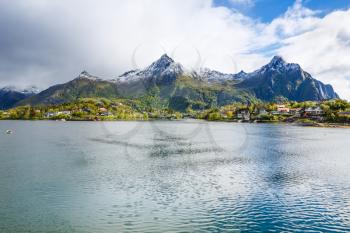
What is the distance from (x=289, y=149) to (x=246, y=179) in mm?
50975

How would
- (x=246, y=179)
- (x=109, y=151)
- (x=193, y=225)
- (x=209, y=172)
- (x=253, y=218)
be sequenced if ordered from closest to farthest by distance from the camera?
(x=193, y=225)
(x=253, y=218)
(x=246, y=179)
(x=209, y=172)
(x=109, y=151)

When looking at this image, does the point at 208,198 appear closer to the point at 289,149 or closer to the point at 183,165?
the point at 183,165

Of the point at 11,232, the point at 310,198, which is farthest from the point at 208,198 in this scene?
the point at 11,232

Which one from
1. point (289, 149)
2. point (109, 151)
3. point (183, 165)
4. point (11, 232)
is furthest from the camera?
point (289, 149)

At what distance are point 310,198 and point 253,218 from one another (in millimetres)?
13088

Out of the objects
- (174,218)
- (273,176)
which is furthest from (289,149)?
(174,218)

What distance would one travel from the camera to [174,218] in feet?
118

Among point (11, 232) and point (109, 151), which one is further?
point (109, 151)

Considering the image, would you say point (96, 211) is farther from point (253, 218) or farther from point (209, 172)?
point (209, 172)

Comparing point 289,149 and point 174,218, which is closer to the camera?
point 174,218

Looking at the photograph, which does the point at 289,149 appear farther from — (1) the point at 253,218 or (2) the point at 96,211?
(2) the point at 96,211

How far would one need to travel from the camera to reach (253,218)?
3650cm

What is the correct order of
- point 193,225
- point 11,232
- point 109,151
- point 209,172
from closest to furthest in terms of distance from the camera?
1. point 11,232
2. point 193,225
3. point 209,172
4. point 109,151

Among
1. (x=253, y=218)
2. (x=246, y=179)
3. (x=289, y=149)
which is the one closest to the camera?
(x=253, y=218)
